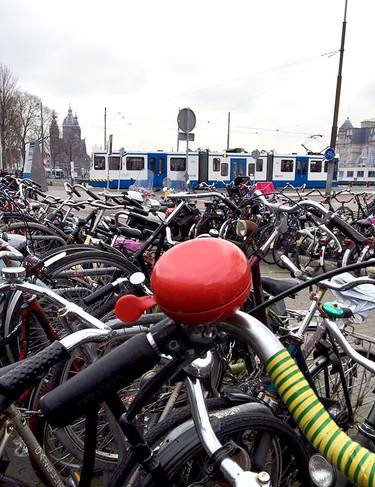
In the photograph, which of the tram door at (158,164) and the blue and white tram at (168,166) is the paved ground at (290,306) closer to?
the blue and white tram at (168,166)

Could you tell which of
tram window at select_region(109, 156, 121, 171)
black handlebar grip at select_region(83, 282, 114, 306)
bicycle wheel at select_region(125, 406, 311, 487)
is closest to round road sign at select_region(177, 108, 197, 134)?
black handlebar grip at select_region(83, 282, 114, 306)

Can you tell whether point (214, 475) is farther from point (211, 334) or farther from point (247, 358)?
point (247, 358)

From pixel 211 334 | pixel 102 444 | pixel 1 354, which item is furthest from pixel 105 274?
pixel 211 334

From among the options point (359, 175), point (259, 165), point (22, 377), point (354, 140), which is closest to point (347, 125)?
point (354, 140)

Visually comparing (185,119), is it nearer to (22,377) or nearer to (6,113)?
(22,377)

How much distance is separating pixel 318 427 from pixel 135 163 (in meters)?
26.0

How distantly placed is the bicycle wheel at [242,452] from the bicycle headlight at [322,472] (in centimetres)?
14

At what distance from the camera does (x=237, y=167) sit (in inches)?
1064

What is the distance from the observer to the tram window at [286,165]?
28.4 meters

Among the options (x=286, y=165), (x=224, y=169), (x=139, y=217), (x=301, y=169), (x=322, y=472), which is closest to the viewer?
(x=322, y=472)

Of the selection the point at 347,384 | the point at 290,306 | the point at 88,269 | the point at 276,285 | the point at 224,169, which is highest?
the point at 224,169

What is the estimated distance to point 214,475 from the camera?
116cm

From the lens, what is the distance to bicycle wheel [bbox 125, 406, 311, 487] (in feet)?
3.61

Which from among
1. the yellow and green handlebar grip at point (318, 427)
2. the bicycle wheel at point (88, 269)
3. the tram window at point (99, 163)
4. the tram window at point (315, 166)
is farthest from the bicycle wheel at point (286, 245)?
the tram window at point (315, 166)
